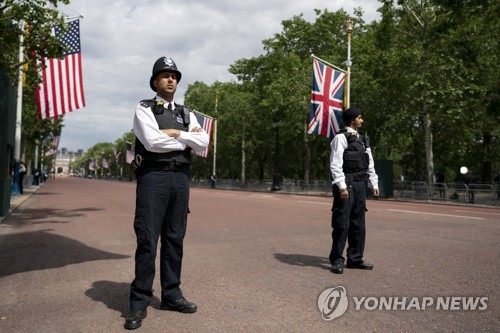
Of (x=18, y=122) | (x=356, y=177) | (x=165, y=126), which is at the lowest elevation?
(x=356, y=177)

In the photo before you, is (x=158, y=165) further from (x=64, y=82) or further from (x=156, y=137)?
(x=64, y=82)

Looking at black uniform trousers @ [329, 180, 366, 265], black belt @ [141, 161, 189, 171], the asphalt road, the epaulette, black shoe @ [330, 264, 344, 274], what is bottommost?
the asphalt road

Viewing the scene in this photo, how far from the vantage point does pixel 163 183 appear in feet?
11.8

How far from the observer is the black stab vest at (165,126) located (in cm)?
361

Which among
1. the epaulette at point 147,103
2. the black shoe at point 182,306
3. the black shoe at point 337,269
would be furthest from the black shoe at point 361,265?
the epaulette at point 147,103

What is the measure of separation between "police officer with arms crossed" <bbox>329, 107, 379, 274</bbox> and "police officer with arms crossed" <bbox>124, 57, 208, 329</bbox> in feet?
7.40

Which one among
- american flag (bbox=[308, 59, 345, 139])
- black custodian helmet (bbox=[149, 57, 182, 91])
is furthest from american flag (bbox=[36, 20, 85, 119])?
black custodian helmet (bbox=[149, 57, 182, 91])

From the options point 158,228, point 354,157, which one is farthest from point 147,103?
point 354,157

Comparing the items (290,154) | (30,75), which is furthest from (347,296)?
(290,154)

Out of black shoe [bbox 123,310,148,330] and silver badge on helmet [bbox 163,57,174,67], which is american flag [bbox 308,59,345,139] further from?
black shoe [bbox 123,310,148,330]

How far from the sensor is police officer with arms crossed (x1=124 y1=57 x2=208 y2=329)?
353 centimetres

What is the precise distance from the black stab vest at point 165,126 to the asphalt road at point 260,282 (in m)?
1.33

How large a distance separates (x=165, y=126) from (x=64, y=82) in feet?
37.8

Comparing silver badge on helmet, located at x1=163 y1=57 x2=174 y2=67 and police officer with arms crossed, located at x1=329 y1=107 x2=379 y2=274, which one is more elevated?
silver badge on helmet, located at x1=163 y1=57 x2=174 y2=67
